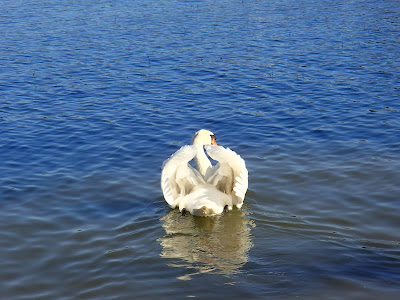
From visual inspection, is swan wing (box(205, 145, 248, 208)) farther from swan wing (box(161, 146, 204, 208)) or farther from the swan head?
the swan head

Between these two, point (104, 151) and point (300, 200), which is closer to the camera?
point (300, 200)

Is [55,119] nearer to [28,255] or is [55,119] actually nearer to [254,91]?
[254,91]

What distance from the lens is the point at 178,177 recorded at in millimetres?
10016

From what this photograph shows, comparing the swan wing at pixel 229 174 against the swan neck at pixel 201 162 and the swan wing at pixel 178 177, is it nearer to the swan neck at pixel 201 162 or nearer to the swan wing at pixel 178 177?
the swan wing at pixel 178 177

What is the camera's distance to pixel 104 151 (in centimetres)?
1334

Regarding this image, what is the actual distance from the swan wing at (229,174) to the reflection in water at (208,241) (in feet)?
1.35

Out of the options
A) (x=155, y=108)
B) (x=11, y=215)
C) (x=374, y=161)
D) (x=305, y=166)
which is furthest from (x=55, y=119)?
(x=374, y=161)

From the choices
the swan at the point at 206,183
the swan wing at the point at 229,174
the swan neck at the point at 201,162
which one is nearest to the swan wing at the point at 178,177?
the swan at the point at 206,183

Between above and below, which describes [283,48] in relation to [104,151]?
above

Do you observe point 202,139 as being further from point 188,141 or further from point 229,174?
point 188,141

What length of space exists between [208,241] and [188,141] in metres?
5.01

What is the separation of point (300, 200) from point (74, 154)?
5389 millimetres

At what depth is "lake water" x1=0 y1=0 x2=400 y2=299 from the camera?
798 cm

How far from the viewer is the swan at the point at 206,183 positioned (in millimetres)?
9828
